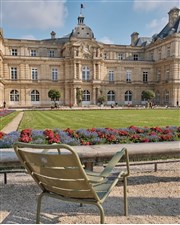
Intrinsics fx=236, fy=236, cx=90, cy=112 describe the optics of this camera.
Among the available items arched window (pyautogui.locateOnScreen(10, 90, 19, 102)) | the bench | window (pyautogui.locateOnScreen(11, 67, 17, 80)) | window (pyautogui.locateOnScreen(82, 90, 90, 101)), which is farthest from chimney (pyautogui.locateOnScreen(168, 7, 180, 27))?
the bench

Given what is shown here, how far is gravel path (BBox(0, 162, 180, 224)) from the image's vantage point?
3062 millimetres

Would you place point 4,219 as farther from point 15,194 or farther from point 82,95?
point 82,95

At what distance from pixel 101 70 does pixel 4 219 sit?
156ft

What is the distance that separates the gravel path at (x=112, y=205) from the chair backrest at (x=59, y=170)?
85 centimetres

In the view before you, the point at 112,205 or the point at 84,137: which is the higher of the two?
the point at 84,137

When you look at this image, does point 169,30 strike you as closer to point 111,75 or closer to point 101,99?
point 111,75

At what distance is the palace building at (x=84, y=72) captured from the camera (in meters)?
46.0

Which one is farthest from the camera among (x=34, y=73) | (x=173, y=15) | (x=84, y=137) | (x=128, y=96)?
(x=128, y=96)

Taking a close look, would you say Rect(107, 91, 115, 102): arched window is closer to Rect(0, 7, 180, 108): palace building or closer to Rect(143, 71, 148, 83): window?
Rect(0, 7, 180, 108): palace building

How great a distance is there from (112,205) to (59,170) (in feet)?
5.22

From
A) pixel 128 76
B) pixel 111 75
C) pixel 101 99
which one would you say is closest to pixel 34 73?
pixel 101 99

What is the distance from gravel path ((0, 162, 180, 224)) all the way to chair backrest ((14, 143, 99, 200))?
851mm

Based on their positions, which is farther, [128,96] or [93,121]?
[128,96]

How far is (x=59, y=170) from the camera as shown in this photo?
2229 mm
